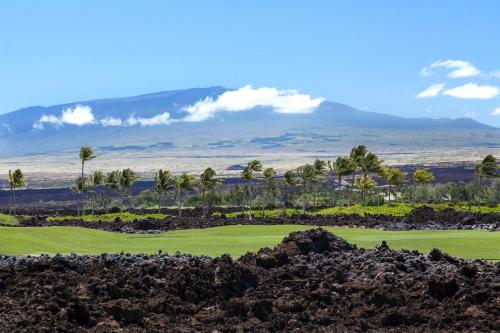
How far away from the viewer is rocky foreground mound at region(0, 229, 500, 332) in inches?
791

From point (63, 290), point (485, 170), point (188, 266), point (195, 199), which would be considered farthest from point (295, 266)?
point (195, 199)

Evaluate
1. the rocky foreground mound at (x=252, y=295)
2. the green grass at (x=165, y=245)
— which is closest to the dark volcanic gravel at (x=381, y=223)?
the green grass at (x=165, y=245)

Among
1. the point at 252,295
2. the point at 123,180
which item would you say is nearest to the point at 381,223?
the point at 252,295

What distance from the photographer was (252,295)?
75.1 feet

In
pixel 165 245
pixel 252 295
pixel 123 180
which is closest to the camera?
pixel 252 295

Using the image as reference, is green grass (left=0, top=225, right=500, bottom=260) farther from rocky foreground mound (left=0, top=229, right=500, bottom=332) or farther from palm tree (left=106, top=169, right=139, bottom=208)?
palm tree (left=106, top=169, right=139, bottom=208)

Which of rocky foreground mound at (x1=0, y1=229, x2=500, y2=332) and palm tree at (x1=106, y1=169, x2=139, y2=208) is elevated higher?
palm tree at (x1=106, y1=169, x2=139, y2=208)

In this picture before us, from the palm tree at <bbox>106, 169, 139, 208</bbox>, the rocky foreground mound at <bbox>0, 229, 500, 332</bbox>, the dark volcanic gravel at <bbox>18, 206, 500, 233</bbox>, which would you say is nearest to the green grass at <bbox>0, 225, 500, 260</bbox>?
the rocky foreground mound at <bbox>0, 229, 500, 332</bbox>

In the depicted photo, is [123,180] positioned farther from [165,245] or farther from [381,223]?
[165,245]

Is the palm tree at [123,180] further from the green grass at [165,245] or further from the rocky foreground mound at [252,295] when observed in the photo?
the rocky foreground mound at [252,295]

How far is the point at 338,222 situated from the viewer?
70.0 metres

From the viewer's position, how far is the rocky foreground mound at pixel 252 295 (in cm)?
2009

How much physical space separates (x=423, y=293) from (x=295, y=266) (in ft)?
17.5

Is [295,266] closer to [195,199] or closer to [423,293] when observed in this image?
[423,293]
